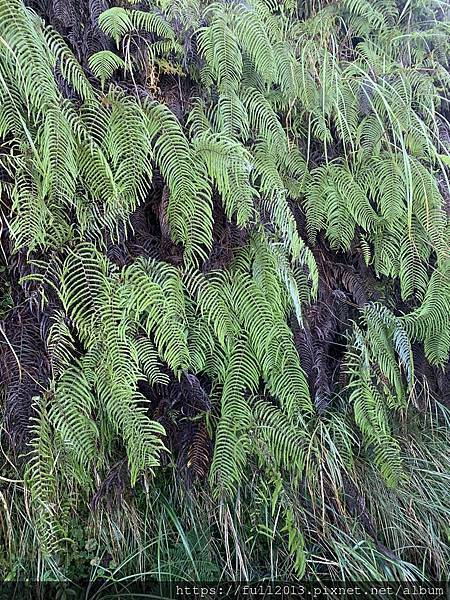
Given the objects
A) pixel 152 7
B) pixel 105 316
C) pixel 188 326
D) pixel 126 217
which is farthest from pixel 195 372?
pixel 152 7

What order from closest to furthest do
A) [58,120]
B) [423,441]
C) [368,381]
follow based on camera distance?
1. [58,120]
2. [368,381]
3. [423,441]

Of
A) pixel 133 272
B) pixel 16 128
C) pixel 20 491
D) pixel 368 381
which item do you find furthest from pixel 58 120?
pixel 368 381

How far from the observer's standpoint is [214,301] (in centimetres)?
173

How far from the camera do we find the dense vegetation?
159 cm

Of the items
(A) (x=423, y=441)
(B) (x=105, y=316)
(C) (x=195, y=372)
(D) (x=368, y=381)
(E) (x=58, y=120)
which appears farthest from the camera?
(A) (x=423, y=441)

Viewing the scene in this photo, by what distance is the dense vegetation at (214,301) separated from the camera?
1.59m

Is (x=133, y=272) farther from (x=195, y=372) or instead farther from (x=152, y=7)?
(x=152, y=7)

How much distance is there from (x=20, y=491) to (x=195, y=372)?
2.30 feet

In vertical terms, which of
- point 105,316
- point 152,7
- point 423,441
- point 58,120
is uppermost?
point 152,7

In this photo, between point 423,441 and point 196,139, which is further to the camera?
point 423,441

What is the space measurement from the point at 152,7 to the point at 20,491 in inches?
68.4

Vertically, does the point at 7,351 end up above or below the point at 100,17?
below

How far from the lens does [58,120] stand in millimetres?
1486

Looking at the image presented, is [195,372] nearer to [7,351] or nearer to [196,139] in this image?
[7,351]
